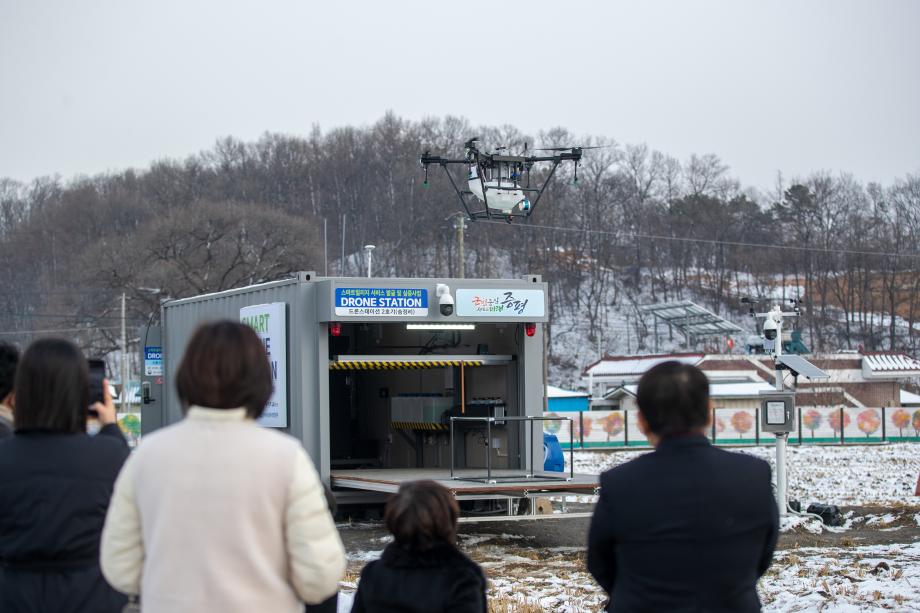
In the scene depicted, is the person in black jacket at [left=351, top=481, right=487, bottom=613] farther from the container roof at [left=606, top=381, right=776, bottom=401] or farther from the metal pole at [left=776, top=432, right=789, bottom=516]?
the container roof at [left=606, top=381, right=776, bottom=401]

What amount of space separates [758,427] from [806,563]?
27.6 meters

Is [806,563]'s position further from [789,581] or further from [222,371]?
[222,371]

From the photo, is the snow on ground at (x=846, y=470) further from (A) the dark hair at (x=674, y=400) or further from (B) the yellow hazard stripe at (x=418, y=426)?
(A) the dark hair at (x=674, y=400)

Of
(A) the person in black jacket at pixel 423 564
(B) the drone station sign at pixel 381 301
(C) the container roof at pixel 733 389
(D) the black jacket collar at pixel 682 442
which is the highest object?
(B) the drone station sign at pixel 381 301

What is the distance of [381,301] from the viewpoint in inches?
590

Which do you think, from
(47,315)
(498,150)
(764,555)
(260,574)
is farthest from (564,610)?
(47,315)

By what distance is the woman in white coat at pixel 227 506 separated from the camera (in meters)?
3.32

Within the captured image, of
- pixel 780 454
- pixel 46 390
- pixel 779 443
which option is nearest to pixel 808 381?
pixel 779 443

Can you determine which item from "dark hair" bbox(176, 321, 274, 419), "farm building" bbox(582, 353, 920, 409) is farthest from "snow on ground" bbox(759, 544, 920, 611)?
"farm building" bbox(582, 353, 920, 409)

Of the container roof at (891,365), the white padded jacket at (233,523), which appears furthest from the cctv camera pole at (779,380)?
the container roof at (891,365)

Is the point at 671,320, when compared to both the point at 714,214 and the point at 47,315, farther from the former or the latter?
the point at 47,315

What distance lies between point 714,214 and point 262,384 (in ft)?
319

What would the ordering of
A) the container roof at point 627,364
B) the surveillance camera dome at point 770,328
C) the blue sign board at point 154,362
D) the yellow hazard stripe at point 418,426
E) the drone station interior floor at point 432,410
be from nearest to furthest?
the drone station interior floor at point 432,410
the surveillance camera dome at point 770,328
the yellow hazard stripe at point 418,426
the blue sign board at point 154,362
the container roof at point 627,364

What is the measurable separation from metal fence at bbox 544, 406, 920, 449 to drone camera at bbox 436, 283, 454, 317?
21226 millimetres
